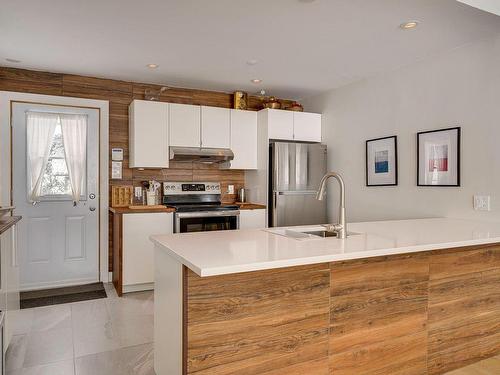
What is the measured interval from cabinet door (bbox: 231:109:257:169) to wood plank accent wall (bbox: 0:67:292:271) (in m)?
0.33

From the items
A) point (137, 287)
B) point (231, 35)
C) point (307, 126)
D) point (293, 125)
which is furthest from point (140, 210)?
point (307, 126)

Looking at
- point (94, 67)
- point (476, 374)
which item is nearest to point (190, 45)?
point (94, 67)

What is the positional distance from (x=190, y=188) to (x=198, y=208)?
595 mm

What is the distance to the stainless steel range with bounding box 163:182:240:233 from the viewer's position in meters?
3.99

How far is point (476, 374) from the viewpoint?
2211 mm

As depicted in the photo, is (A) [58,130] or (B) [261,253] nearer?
(B) [261,253]

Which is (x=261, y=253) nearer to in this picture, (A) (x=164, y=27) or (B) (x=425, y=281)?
(B) (x=425, y=281)

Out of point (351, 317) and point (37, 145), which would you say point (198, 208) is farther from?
point (351, 317)

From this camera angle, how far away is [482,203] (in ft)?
9.63

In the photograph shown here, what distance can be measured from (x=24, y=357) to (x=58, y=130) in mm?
2468

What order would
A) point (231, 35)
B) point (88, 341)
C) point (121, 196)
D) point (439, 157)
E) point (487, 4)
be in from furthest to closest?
point (121, 196) < point (439, 157) < point (231, 35) < point (88, 341) < point (487, 4)

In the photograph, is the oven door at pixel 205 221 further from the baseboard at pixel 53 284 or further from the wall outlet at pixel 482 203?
the wall outlet at pixel 482 203

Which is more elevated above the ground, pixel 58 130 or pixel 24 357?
pixel 58 130

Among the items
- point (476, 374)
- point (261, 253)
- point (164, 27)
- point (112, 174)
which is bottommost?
point (476, 374)
